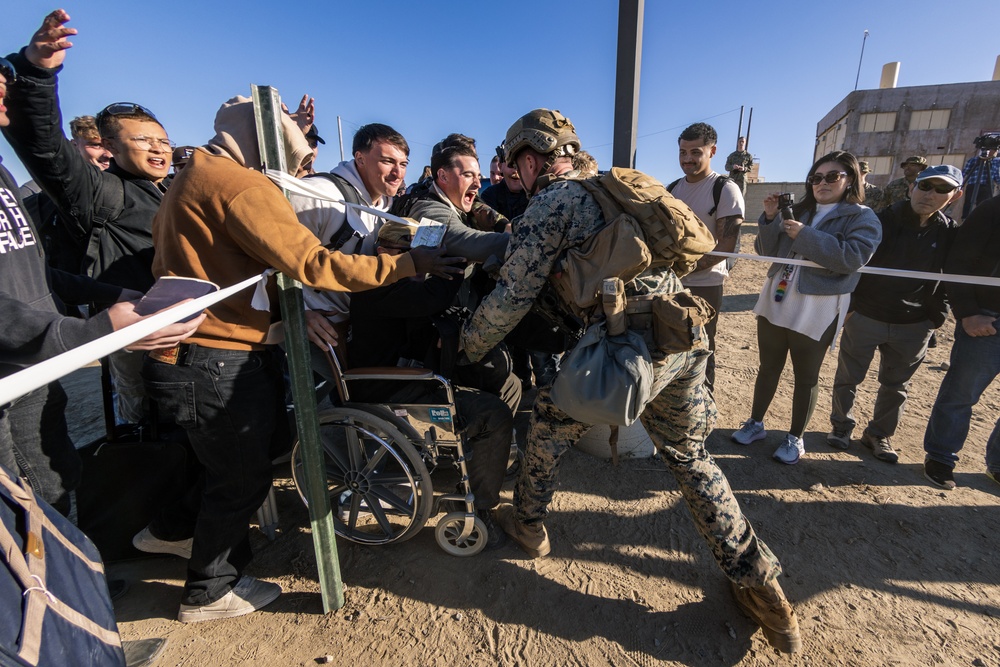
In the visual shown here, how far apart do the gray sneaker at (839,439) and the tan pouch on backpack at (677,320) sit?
8.00 feet

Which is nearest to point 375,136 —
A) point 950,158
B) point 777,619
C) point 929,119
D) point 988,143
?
point 777,619

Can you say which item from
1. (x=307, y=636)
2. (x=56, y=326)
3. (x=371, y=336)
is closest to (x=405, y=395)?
(x=371, y=336)

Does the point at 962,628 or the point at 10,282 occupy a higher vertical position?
the point at 10,282

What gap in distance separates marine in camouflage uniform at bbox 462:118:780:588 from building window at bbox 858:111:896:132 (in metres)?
32.7

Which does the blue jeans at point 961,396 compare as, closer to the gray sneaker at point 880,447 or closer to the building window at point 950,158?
the gray sneaker at point 880,447

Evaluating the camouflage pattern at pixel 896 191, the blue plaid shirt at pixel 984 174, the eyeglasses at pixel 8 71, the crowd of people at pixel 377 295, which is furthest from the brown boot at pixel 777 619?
the camouflage pattern at pixel 896 191

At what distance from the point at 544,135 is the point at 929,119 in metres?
34.4

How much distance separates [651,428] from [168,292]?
1.90 m

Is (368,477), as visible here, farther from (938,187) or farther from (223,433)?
(938,187)

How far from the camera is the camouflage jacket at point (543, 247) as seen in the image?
1.87 m

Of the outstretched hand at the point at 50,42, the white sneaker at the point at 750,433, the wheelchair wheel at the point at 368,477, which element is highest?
the outstretched hand at the point at 50,42

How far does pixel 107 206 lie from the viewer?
230 centimetres

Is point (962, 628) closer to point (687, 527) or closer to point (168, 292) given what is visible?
point (687, 527)

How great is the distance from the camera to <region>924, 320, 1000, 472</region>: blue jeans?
2893 millimetres
